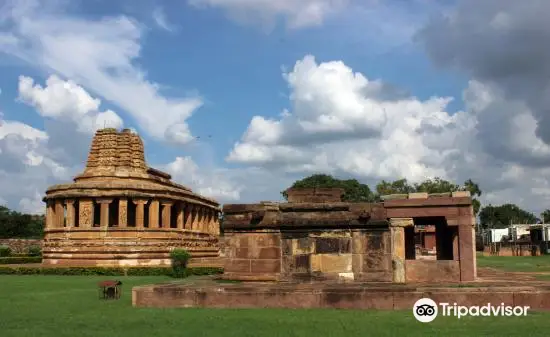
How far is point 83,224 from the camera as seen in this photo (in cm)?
3222

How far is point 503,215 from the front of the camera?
10875 centimetres

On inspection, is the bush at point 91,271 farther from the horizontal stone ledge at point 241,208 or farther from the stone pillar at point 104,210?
the horizontal stone ledge at point 241,208

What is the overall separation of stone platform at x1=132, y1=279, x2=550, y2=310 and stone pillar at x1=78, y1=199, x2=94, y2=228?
22.0 meters

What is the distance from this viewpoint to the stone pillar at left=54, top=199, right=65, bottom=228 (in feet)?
110

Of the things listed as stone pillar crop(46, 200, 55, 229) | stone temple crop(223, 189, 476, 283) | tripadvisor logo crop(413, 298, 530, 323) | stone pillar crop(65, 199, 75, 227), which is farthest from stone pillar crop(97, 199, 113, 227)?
tripadvisor logo crop(413, 298, 530, 323)

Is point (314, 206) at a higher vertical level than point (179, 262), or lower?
higher

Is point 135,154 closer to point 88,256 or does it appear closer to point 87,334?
point 88,256

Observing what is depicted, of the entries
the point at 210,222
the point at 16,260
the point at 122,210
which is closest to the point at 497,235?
the point at 210,222

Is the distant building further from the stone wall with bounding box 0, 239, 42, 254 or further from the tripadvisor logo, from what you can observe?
the tripadvisor logo

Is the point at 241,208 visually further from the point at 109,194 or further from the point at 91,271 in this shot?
the point at 109,194

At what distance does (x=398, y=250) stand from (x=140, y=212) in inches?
897

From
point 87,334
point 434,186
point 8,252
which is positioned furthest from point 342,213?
point 434,186

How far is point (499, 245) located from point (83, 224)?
38.2 meters

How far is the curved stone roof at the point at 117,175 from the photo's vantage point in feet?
106
